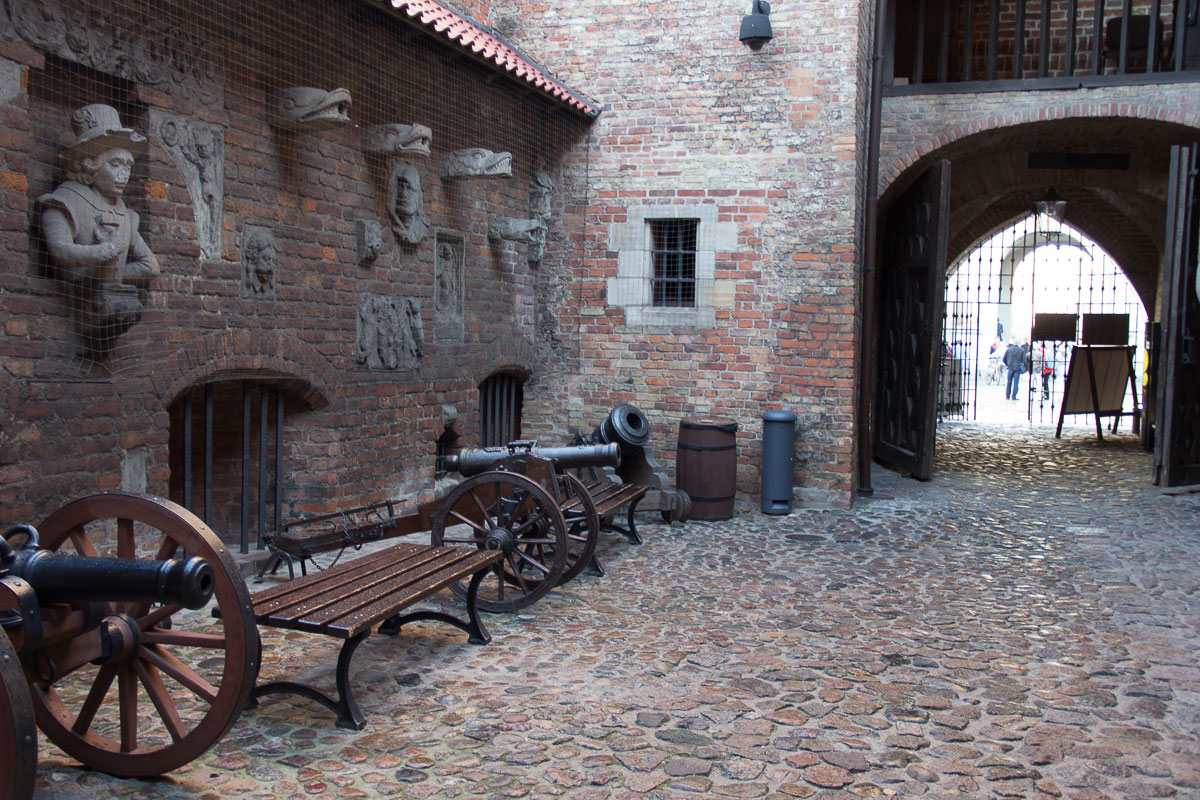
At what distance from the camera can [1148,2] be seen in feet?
40.5

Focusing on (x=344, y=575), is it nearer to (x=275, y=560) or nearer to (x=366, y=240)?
(x=275, y=560)

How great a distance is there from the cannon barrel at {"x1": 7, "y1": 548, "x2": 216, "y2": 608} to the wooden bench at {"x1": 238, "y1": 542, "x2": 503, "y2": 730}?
0.84 meters

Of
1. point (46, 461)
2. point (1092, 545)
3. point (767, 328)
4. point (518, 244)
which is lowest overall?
point (1092, 545)

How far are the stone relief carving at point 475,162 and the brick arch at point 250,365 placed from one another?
2086 millimetres

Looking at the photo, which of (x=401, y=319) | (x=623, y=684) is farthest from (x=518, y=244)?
(x=623, y=684)

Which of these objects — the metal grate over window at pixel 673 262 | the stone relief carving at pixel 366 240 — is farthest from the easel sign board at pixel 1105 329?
the stone relief carving at pixel 366 240

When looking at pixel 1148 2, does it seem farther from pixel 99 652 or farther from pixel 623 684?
pixel 99 652

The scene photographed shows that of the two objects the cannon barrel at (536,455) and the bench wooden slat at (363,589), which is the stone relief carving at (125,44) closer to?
the cannon barrel at (536,455)

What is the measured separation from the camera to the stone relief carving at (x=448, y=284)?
8.35 m

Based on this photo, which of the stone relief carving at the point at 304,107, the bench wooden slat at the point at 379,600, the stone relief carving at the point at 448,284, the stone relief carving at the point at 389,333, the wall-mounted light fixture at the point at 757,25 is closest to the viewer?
the bench wooden slat at the point at 379,600

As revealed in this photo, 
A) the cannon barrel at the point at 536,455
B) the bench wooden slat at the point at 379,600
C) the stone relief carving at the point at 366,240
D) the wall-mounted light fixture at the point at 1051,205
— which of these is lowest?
the bench wooden slat at the point at 379,600

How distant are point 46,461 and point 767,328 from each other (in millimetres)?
6189

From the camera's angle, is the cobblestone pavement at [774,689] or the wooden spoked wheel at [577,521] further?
the wooden spoked wheel at [577,521]

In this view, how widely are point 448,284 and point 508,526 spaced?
10.5 ft
